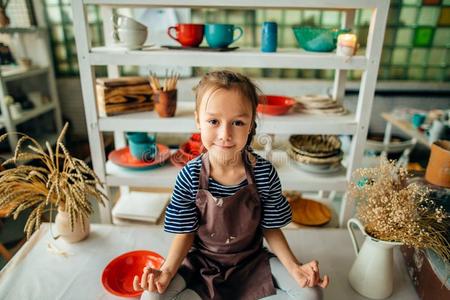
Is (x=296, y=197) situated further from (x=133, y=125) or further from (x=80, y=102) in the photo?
(x=80, y=102)

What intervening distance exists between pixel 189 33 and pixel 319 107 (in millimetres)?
588

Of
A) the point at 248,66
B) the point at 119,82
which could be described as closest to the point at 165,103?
the point at 119,82

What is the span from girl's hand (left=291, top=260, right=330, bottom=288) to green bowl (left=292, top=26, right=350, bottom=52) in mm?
763

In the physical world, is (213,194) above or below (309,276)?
above

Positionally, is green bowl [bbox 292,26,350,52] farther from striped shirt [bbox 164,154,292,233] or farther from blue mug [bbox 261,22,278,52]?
striped shirt [bbox 164,154,292,233]

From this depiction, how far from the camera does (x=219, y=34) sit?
116 cm

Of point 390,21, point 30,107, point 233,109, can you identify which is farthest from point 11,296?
point 390,21

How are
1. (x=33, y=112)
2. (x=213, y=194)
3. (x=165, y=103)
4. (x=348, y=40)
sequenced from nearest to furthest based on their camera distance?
(x=213, y=194) → (x=348, y=40) → (x=165, y=103) → (x=33, y=112)

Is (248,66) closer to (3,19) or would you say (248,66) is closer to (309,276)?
(309,276)

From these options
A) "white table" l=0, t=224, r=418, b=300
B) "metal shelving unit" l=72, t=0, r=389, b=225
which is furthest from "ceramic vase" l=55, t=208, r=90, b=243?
"metal shelving unit" l=72, t=0, r=389, b=225

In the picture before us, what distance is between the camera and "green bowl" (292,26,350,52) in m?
1.18

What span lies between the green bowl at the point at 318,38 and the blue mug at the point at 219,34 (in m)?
0.27

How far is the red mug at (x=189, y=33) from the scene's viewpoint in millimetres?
1170

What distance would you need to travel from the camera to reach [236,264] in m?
1.02
